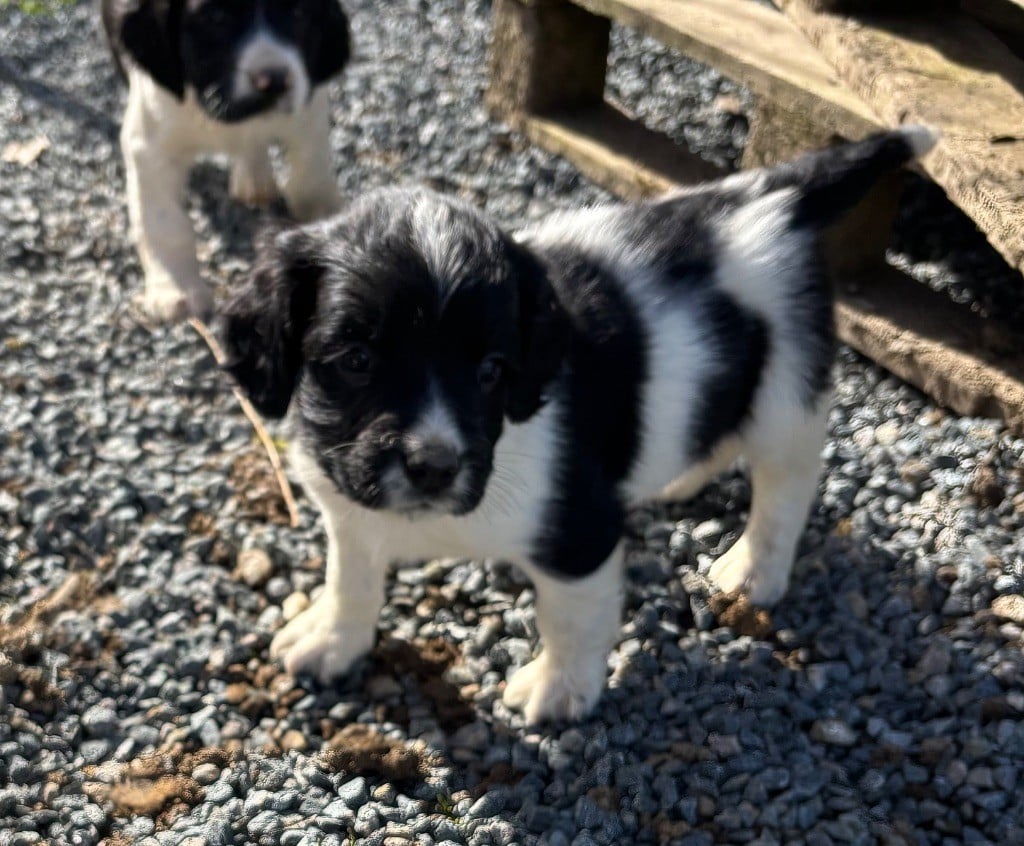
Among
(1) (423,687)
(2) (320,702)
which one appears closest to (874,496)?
(1) (423,687)

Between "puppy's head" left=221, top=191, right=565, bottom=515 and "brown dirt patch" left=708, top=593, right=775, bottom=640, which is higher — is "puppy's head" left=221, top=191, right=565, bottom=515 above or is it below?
above

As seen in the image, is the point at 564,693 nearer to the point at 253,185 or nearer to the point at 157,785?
the point at 157,785

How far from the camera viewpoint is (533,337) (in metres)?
2.59

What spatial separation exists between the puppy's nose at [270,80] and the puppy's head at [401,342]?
1902 millimetres

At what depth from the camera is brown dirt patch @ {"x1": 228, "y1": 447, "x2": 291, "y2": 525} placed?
3.83m

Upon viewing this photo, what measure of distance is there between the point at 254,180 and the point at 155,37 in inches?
40.3

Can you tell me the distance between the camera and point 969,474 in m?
3.87

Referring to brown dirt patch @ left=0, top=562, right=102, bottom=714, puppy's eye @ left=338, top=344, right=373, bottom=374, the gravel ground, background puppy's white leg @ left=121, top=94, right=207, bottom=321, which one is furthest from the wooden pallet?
brown dirt patch @ left=0, top=562, right=102, bottom=714

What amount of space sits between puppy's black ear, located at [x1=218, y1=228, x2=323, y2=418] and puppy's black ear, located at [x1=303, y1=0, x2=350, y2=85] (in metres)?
2.20

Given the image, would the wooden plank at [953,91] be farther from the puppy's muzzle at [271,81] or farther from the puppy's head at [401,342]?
the puppy's muzzle at [271,81]

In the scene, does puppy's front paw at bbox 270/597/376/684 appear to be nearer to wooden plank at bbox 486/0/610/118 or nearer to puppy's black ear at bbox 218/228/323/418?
puppy's black ear at bbox 218/228/323/418

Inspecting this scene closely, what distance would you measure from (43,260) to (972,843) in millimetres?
4170

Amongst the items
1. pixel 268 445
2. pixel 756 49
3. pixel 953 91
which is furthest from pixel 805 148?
pixel 268 445

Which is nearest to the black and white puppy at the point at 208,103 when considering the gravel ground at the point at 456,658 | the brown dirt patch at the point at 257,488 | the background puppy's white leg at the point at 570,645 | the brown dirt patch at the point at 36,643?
the gravel ground at the point at 456,658
